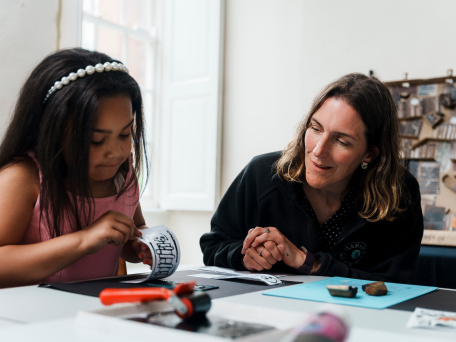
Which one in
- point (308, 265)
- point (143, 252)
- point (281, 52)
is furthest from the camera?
point (281, 52)

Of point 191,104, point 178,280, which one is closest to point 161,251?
point 178,280

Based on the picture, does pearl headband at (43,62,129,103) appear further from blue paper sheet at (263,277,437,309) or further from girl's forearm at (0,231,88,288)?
blue paper sheet at (263,277,437,309)

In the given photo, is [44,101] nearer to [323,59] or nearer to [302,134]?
[302,134]

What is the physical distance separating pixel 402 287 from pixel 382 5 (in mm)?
3011

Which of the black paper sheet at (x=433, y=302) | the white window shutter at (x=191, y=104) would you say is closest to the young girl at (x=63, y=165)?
the black paper sheet at (x=433, y=302)

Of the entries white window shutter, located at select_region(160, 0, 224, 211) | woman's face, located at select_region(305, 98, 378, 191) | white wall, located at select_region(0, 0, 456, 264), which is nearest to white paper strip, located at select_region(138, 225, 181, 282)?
woman's face, located at select_region(305, 98, 378, 191)

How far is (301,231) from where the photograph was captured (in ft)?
5.17

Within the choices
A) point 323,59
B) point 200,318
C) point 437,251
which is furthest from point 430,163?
point 200,318

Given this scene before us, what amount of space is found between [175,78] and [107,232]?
132 inches

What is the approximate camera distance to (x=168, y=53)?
4.33 m

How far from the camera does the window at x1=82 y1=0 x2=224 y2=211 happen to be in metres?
4.03

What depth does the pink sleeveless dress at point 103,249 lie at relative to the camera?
1.18 metres

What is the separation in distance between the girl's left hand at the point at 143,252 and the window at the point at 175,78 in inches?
104

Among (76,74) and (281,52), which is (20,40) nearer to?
(76,74)
